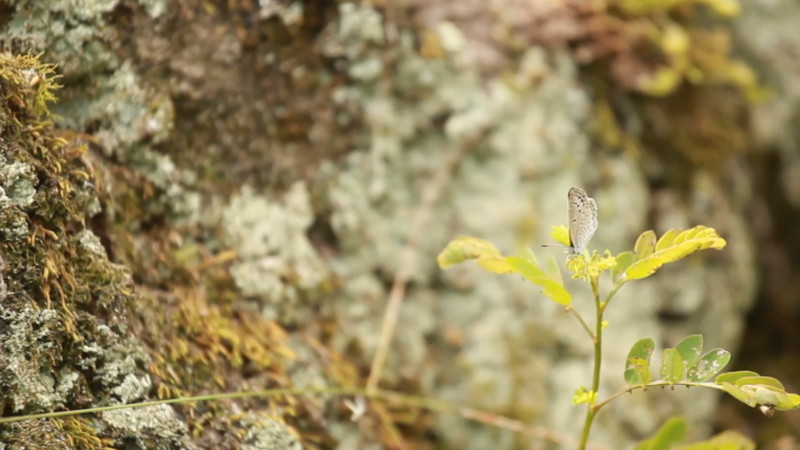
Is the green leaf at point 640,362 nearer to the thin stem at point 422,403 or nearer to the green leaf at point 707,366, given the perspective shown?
the green leaf at point 707,366

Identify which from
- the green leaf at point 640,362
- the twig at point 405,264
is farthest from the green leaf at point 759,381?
the twig at point 405,264

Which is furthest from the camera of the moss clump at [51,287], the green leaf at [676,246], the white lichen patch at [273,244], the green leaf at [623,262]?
the white lichen patch at [273,244]

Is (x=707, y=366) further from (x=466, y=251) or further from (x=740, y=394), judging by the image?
(x=466, y=251)

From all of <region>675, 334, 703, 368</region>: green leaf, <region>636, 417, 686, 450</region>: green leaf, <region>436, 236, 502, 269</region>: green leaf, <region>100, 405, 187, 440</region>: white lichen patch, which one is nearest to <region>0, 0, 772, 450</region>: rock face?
Result: <region>100, 405, 187, 440</region>: white lichen patch

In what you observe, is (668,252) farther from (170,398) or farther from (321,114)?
(321,114)

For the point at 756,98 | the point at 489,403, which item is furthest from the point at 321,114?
the point at 756,98

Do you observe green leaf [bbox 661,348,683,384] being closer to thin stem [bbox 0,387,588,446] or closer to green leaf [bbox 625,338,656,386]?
green leaf [bbox 625,338,656,386]
